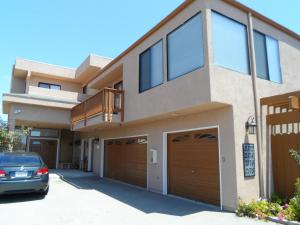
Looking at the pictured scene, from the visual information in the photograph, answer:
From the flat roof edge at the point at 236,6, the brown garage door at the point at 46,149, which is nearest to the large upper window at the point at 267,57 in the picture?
the flat roof edge at the point at 236,6

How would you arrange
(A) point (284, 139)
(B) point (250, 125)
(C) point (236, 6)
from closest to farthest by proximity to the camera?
(B) point (250, 125), (A) point (284, 139), (C) point (236, 6)

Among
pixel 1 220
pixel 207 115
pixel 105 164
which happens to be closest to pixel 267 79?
pixel 207 115

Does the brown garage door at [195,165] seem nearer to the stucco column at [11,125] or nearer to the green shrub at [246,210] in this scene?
the green shrub at [246,210]

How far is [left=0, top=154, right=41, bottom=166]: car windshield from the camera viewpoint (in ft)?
30.4

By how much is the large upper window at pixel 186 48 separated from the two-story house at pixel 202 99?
33 millimetres

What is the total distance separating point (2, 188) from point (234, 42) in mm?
8848

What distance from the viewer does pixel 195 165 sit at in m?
9.55

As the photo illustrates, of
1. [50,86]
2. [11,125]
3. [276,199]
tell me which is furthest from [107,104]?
[50,86]

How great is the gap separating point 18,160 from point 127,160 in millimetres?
5791

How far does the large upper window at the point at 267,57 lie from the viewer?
9478 millimetres

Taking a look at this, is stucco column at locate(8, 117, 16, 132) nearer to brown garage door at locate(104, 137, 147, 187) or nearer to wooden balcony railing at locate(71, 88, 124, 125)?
brown garage door at locate(104, 137, 147, 187)

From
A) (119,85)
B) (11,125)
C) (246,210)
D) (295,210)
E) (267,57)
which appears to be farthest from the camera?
(11,125)

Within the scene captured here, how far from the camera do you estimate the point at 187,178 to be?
9891 millimetres

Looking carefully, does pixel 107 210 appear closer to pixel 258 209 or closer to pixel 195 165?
pixel 195 165
